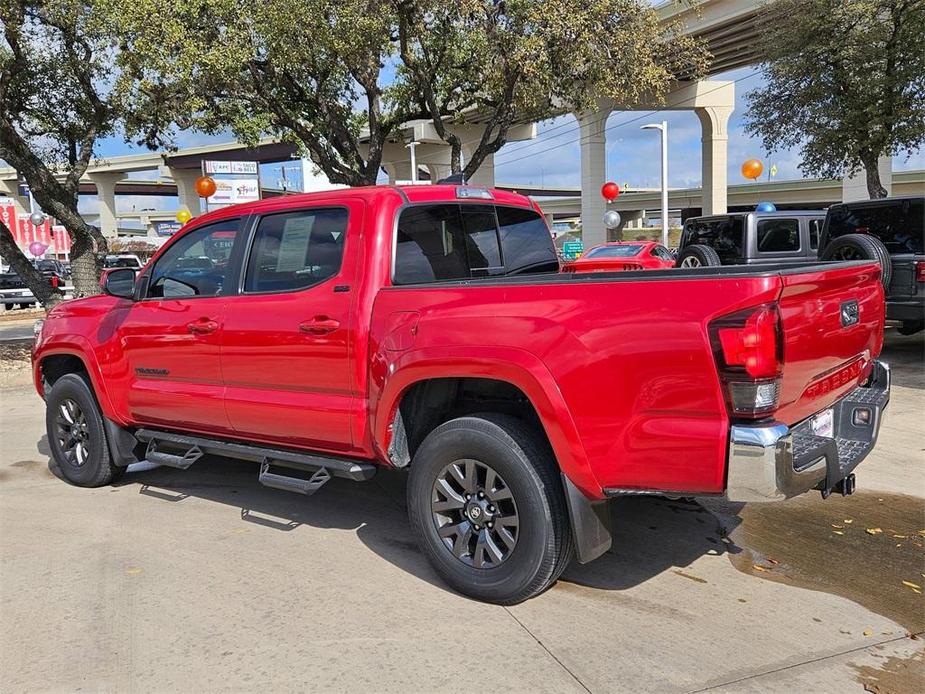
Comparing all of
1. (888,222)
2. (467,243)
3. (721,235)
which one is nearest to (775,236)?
(721,235)

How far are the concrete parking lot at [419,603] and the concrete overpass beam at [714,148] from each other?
112 feet

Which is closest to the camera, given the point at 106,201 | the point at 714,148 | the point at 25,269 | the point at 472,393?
the point at 472,393

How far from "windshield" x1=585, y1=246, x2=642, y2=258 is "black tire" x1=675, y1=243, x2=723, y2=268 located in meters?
3.43

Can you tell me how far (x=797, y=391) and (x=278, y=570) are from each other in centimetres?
280

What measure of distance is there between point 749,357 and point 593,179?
36.6 metres

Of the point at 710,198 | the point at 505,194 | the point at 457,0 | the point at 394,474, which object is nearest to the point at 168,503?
the point at 394,474

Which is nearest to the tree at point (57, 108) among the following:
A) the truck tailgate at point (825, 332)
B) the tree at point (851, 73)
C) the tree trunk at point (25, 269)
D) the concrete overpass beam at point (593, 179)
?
the tree trunk at point (25, 269)

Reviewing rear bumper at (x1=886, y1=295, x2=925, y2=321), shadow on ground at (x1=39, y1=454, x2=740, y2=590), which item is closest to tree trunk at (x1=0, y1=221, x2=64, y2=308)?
shadow on ground at (x1=39, y1=454, x2=740, y2=590)

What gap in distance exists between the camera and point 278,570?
13.4ft

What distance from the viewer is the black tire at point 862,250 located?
8727 mm

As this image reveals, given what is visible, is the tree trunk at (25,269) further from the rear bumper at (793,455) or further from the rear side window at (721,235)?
the rear bumper at (793,455)

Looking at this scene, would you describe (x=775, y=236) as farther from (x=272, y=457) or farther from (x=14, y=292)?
(x=14, y=292)

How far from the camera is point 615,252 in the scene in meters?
17.8

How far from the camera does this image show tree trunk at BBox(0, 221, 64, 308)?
39.7 feet
